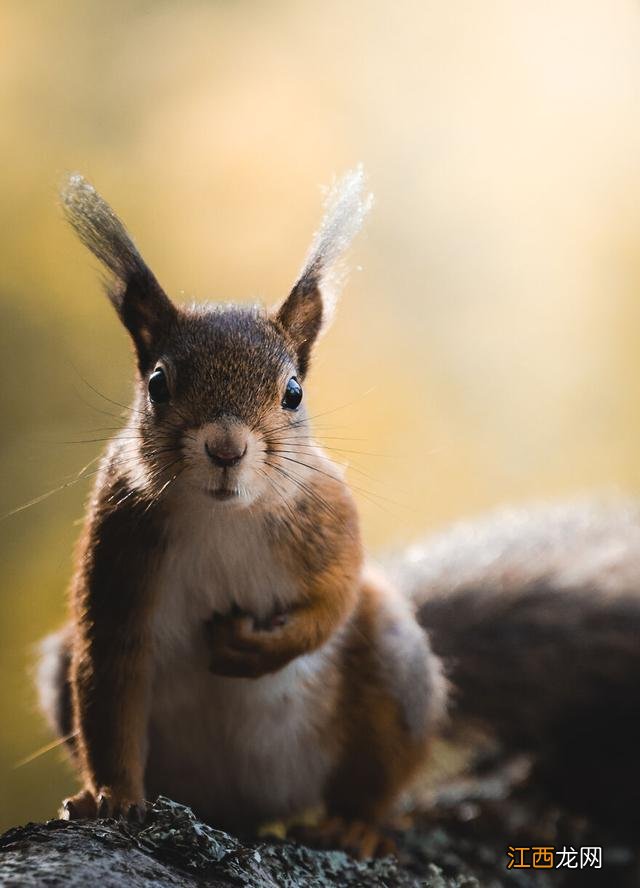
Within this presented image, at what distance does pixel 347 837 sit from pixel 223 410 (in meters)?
0.75

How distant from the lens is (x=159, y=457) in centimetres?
125

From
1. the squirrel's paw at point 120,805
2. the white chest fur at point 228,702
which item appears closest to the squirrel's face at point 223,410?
the white chest fur at point 228,702

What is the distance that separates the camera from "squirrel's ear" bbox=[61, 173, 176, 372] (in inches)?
48.3

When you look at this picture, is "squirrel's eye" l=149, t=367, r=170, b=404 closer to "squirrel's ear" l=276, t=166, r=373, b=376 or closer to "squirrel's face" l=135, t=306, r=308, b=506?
"squirrel's face" l=135, t=306, r=308, b=506

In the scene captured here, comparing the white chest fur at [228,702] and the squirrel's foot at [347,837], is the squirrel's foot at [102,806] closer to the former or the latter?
the white chest fur at [228,702]

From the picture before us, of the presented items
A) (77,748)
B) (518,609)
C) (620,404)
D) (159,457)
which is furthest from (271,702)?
(620,404)

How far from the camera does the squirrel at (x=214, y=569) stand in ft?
4.09

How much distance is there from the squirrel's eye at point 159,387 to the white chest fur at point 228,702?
163 mm

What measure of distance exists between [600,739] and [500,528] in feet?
1.66

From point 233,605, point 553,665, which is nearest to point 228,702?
point 233,605

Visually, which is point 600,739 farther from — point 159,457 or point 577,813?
point 159,457

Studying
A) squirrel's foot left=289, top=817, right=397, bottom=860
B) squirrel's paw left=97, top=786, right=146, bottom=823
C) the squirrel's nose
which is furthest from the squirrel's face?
squirrel's foot left=289, top=817, right=397, bottom=860

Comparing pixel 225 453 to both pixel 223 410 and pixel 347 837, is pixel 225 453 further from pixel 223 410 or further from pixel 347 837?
pixel 347 837

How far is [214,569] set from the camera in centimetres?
138
